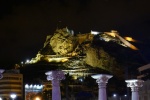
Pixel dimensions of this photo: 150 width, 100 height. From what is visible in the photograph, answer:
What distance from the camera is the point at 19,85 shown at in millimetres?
101438

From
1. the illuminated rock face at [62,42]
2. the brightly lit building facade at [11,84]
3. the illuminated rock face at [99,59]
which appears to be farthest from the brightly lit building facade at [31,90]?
the illuminated rock face at [62,42]

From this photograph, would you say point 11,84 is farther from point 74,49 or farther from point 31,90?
point 74,49

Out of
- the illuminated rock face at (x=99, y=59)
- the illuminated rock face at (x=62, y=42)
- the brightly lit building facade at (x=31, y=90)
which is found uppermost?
the illuminated rock face at (x=62, y=42)

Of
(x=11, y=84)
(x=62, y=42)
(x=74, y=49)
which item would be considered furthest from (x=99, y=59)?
(x=11, y=84)

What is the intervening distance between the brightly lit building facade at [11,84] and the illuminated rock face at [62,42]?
2807cm

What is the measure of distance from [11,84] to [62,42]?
3277 centimetres

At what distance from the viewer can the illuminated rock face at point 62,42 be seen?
12912 centimetres

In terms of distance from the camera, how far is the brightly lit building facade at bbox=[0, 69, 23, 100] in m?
96.3

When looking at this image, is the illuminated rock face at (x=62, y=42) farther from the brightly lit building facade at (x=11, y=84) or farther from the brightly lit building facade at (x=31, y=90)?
the brightly lit building facade at (x=31, y=90)

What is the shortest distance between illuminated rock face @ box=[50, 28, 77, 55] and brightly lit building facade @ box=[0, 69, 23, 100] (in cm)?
2807

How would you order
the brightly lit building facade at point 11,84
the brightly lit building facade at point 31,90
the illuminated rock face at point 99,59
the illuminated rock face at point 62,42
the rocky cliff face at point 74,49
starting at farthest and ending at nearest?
1. the illuminated rock face at point 62,42
2. the rocky cliff face at point 74,49
3. the illuminated rock face at point 99,59
4. the brightly lit building facade at point 11,84
5. the brightly lit building facade at point 31,90

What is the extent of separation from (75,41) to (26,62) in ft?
57.2

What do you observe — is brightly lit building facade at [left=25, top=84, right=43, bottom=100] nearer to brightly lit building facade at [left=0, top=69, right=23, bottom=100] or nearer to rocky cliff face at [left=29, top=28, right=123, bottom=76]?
brightly lit building facade at [left=0, top=69, right=23, bottom=100]

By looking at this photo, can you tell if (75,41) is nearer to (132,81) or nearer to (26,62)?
(26,62)
